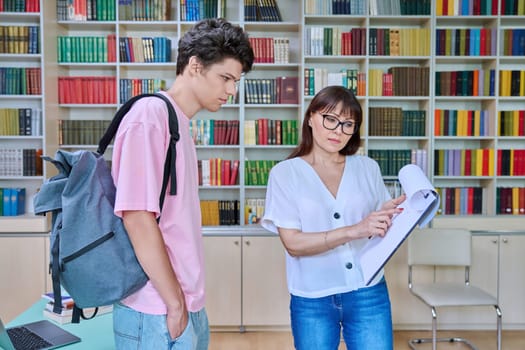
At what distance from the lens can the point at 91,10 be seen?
426cm

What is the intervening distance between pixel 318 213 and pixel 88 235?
2.62ft

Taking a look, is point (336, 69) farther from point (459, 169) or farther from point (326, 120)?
point (326, 120)

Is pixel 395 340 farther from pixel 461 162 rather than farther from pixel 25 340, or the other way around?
pixel 25 340

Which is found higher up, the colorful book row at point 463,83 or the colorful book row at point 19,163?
the colorful book row at point 463,83

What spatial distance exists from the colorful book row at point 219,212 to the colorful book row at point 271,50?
3.89 ft

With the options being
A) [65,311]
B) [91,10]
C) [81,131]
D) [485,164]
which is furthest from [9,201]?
[485,164]

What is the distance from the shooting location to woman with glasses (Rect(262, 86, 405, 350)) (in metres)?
1.66

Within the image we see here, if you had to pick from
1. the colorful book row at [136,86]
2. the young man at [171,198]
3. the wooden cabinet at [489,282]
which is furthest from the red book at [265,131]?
the young man at [171,198]

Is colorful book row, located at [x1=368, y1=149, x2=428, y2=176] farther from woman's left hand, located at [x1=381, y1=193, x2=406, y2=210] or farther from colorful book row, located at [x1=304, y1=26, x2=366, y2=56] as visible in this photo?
woman's left hand, located at [x1=381, y1=193, x2=406, y2=210]

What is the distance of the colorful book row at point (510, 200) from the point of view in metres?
4.36

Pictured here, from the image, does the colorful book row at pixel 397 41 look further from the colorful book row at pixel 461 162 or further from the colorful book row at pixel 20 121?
the colorful book row at pixel 20 121

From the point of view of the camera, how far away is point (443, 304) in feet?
10.9

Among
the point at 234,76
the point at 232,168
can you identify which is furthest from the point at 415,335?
the point at 234,76

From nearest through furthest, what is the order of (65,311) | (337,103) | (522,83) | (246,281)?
1. (337,103)
2. (65,311)
3. (246,281)
4. (522,83)
